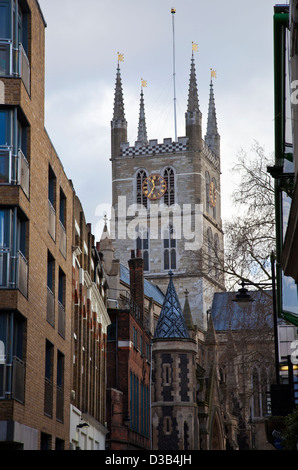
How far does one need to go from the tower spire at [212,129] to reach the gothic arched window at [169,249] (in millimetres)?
14812

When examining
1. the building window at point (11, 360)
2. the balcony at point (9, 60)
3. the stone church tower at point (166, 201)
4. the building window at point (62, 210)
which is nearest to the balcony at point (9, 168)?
the balcony at point (9, 60)

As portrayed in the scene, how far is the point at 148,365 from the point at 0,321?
3806 centimetres

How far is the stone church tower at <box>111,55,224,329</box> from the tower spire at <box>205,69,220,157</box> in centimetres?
562

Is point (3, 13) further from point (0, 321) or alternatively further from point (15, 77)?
point (0, 321)

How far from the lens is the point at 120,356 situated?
1752 inches

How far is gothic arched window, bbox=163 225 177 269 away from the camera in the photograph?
10444 cm

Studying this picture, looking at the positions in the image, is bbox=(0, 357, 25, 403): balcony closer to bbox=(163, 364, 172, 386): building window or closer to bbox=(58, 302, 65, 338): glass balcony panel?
bbox=(58, 302, 65, 338): glass balcony panel

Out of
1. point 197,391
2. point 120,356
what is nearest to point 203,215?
point 197,391

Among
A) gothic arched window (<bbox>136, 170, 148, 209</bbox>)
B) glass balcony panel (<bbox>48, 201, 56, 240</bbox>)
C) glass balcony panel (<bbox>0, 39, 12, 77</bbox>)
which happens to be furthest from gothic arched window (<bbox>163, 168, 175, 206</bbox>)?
glass balcony panel (<bbox>0, 39, 12, 77</bbox>)

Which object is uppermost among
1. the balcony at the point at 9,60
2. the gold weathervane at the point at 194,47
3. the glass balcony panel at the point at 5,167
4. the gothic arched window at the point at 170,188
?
the gold weathervane at the point at 194,47

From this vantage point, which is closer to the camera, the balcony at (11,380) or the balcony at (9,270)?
the balcony at (11,380)

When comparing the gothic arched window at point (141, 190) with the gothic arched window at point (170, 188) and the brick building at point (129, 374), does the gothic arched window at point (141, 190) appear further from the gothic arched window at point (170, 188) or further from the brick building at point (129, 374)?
the brick building at point (129, 374)

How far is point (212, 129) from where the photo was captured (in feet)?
385

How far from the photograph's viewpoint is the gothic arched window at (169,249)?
104 meters
